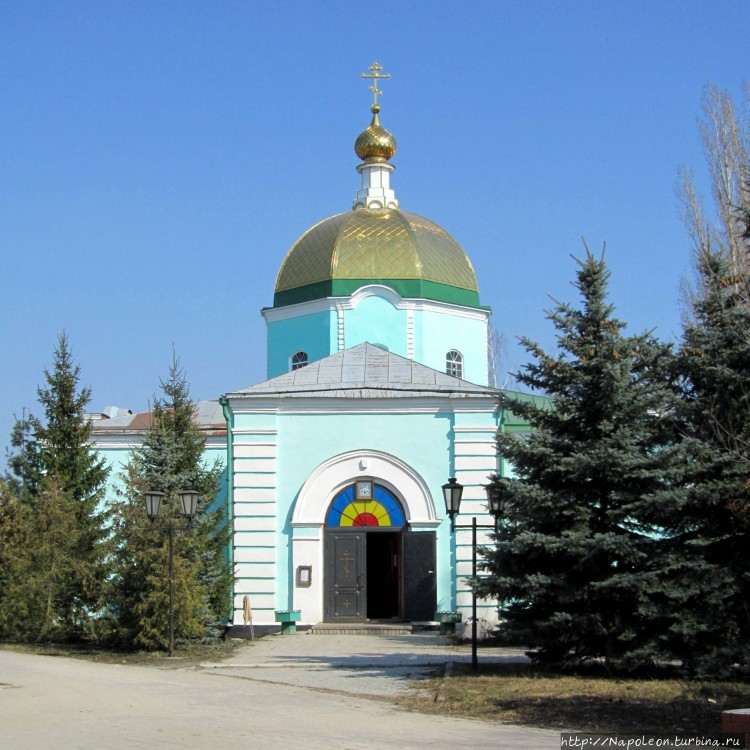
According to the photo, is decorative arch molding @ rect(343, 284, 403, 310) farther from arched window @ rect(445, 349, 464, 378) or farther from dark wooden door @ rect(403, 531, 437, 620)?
dark wooden door @ rect(403, 531, 437, 620)

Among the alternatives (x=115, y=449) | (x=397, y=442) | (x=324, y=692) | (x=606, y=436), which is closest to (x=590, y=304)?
(x=606, y=436)

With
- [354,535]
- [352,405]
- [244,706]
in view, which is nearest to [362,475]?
[354,535]

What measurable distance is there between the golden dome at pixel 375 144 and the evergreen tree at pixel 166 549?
11020mm

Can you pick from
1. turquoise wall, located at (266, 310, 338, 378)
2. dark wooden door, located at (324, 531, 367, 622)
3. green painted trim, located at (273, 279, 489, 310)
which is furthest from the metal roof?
dark wooden door, located at (324, 531, 367, 622)

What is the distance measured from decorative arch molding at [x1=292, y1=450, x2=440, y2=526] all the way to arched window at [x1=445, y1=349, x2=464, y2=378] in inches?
202

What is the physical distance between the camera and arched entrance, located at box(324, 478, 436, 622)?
800 inches

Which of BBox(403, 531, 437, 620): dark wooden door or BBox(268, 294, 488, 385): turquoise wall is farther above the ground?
BBox(268, 294, 488, 385): turquoise wall

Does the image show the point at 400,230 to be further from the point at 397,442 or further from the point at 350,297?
the point at 397,442

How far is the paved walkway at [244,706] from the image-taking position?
906cm

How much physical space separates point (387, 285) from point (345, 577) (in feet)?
24.9

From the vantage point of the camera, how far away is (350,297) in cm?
2508

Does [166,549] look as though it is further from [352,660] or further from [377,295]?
[377,295]

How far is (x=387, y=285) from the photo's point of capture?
2522 cm

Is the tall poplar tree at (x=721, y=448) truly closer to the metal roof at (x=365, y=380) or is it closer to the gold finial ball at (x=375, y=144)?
the metal roof at (x=365, y=380)
